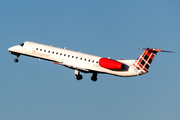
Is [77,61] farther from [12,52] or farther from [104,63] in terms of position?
[12,52]

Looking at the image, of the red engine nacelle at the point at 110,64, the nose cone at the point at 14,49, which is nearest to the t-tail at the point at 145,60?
the red engine nacelle at the point at 110,64

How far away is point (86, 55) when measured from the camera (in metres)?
64.9

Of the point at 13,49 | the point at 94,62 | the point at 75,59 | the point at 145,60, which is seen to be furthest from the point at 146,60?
the point at 13,49

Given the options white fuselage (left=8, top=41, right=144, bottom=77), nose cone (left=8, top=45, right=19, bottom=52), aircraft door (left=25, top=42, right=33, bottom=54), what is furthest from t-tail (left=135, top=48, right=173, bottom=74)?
nose cone (left=8, top=45, right=19, bottom=52)

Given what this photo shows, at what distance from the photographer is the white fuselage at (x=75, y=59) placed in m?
63.7

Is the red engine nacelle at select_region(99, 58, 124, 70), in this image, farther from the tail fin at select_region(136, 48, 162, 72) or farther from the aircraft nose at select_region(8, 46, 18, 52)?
the aircraft nose at select_region(8, 46, 18, 52)

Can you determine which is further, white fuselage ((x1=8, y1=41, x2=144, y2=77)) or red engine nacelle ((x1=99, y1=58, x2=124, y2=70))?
white fuselage ((x1=8, y1=41, x2=144, y2=77))

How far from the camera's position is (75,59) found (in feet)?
213

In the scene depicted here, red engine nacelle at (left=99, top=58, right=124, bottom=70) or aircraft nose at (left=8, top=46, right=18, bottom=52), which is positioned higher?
aircraft nose at (left=8, top=46, right=18, bottom=52)

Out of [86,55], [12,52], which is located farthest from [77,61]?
[12,52]

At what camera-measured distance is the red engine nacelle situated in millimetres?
62594

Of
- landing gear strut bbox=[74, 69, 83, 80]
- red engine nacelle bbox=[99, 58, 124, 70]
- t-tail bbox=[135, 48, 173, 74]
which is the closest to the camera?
red engine nacelle bbox=[99, 58, 124, 70]

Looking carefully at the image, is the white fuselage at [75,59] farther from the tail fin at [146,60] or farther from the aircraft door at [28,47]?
the tail fin at [146,60]

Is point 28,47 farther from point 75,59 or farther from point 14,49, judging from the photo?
point 75,59
